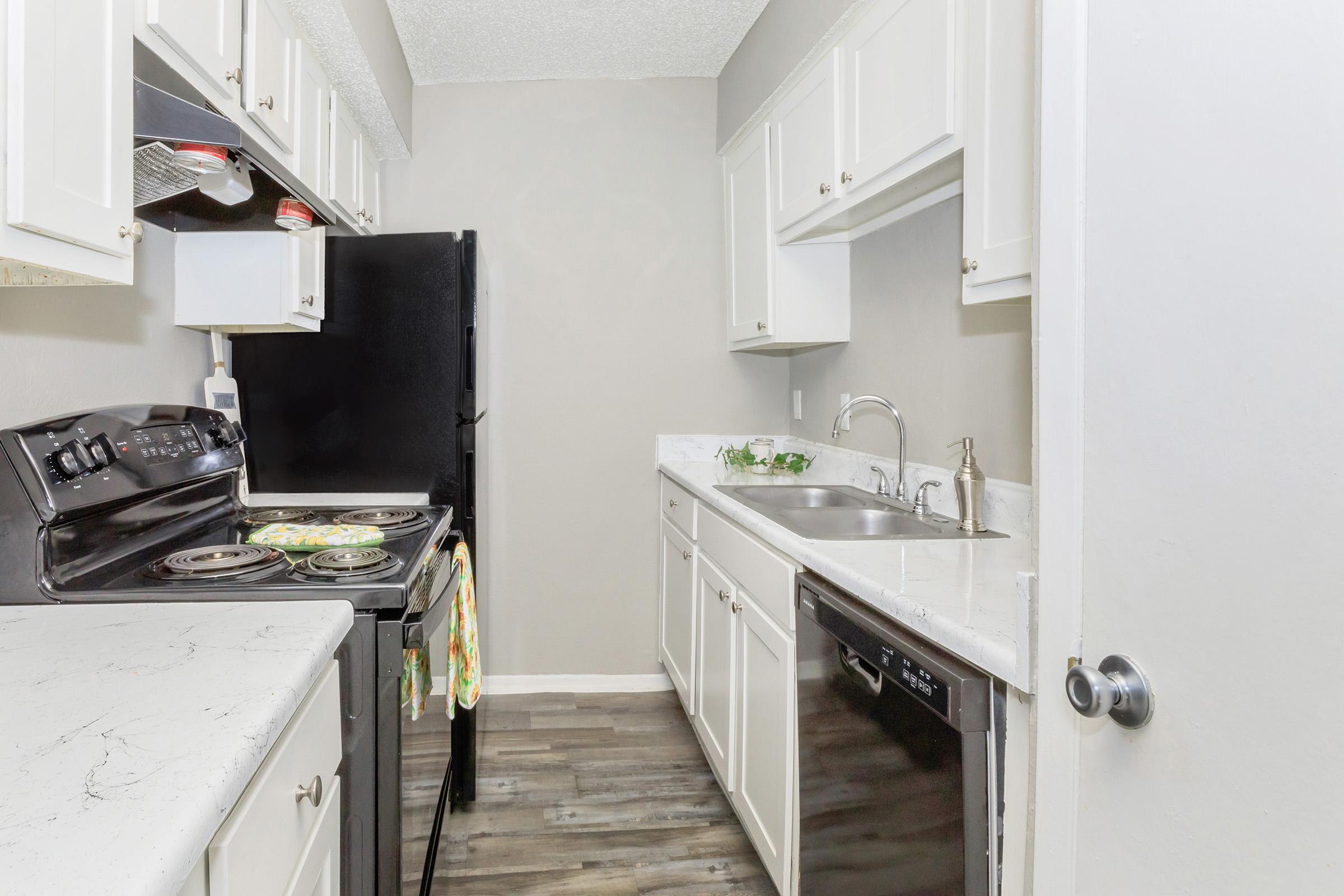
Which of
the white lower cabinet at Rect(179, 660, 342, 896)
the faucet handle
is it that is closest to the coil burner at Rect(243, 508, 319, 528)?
the white lower cabinet at Rect(179, 660, 342, 896)

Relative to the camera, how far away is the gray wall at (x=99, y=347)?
1.35m

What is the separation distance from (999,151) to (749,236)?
1465mm

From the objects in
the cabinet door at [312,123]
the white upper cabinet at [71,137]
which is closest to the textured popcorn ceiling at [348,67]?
the cabinet door at [312,123]

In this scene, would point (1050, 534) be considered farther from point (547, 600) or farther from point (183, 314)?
point (547, 600)

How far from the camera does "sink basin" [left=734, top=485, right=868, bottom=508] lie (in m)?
2.28

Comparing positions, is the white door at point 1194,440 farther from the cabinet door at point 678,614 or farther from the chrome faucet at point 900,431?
the cabinet door at point 678,614

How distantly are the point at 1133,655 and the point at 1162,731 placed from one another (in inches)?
2.5

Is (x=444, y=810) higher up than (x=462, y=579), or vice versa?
(x=462, y=579)

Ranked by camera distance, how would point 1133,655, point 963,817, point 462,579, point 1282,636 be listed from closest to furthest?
point 1282,636 → point 1133,655 → point 963,817 → point 462,579

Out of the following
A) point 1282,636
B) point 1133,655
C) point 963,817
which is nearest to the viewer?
point 1282,636

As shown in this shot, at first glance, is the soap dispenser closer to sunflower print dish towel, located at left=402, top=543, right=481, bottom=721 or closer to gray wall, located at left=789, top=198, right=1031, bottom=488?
gray wall, located at left=789, top=198, right=1031, bottom=488

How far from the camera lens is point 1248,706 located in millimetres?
535

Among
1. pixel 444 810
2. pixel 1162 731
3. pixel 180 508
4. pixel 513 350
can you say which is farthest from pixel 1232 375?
pixel 513 350

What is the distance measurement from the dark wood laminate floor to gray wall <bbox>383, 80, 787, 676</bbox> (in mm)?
503
